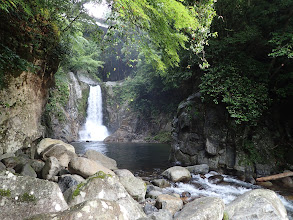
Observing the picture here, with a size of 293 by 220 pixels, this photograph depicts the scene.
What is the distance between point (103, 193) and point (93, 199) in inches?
51.8

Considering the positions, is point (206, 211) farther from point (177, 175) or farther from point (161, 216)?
point (177, 175)

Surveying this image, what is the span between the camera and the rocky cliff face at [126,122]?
24.7 m

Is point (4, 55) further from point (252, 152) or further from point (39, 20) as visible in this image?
point (252, 152)

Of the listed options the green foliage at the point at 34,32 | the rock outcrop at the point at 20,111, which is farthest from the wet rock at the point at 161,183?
the green foliage at the point at 34,32

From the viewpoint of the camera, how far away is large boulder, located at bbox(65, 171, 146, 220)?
327 cm

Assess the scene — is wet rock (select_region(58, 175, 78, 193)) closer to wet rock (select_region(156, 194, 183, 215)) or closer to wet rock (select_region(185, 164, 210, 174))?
wet rock (select_region(156, 194, 183, 215))

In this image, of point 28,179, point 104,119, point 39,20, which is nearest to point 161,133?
point 104,119

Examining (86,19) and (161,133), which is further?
(161,133)

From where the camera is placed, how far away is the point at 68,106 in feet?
74.7

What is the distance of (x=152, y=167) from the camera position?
9773 mm

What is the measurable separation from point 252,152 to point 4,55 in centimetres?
966

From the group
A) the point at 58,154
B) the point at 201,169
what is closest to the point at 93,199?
the point at 58,154

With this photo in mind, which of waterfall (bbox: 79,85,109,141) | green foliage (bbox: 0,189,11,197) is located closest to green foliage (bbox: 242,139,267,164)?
green foliage (bbox: 0,189,11,197)

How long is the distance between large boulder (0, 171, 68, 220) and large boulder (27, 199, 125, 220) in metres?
0.51
